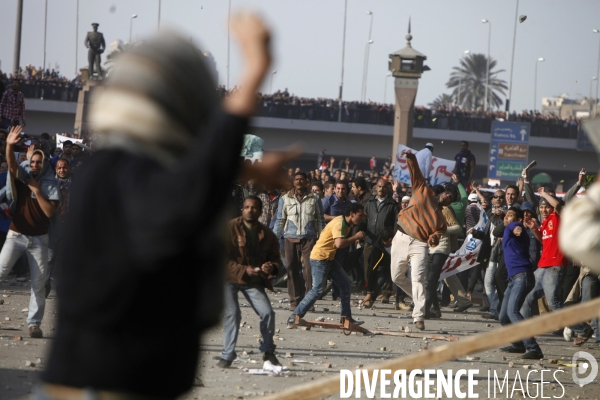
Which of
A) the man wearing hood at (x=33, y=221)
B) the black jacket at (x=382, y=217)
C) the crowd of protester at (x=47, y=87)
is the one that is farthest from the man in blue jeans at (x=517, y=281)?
the crowd of protester at (x=47, y=87)

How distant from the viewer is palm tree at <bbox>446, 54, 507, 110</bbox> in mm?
93188

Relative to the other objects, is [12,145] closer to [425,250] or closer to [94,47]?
[425,250]

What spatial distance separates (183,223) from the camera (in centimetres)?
207

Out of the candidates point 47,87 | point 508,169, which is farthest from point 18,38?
point 508,169

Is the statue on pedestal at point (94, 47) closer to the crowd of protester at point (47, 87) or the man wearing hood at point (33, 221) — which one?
the crowd of protester at point (47, 87)

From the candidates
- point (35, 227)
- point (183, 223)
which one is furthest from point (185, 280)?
point (35, 227)

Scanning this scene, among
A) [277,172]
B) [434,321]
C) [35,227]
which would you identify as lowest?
[434,321]

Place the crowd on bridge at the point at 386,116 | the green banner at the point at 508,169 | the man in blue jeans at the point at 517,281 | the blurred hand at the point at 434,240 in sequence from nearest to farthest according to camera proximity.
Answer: the man in blue jeans at the point at 517,281
the blurred hand at the point at 434,240
the green banner at the point at 508,169
the crowd on bridge at the point at 386,116

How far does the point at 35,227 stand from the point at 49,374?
24.8ft

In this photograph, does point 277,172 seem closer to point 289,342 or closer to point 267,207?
point 289,342

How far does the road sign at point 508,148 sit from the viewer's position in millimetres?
24938

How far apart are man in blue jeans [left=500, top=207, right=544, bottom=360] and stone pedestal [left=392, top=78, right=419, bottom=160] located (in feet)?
60.6

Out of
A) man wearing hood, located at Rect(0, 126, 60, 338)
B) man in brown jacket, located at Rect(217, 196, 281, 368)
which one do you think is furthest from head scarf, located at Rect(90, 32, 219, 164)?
man wearing hood, located at Rect(0, 126, 60, 338)

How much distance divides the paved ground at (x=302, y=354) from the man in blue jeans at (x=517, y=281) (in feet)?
0.75
